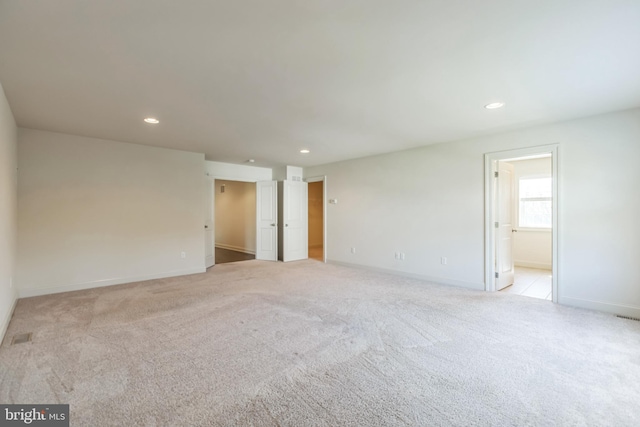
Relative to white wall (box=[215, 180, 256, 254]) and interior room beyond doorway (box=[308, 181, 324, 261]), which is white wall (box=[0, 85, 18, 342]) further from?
interior room beyond doorway (box=[308, 181, 324, 261])

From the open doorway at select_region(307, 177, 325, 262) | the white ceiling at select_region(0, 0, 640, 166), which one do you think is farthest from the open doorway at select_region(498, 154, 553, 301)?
the open doorway at select_region(307, 177, 325, 262)

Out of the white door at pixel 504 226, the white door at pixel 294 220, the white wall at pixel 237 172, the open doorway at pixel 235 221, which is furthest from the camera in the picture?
the open doorway at pixel 235 221

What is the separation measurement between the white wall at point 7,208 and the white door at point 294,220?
4629mm

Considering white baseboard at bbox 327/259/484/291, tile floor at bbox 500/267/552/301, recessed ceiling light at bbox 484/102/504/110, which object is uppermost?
recessed ceiling light at bbox 484/102/504/110

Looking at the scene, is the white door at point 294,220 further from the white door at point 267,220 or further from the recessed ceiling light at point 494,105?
the recessed ceiling light at point 494,105

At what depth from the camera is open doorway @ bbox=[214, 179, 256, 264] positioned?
26.9 feet

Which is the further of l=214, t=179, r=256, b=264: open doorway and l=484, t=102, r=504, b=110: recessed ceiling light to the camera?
l=214, t=179, r=256, b=264: open doorway

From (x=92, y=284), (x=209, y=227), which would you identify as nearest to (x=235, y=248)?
(x=209, y=227)

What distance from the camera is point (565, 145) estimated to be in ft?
12.4

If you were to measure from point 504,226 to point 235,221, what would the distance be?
712 cm

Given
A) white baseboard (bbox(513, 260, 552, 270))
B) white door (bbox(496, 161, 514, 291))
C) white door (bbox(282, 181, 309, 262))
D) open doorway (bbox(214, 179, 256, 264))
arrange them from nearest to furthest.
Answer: white door (bbox(496, 161, 514, 291))
white baseboard (bbox(513, 260, 552, 270))
white door (bbox(282, 181, 309, 262))
open doorway (bbox(214, 179, 256, 264))

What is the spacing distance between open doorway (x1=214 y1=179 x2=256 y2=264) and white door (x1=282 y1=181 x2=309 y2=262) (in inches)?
48.4

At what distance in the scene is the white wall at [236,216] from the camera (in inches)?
327

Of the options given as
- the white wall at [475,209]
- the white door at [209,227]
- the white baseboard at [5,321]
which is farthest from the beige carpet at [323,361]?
the white door at [209,227]
